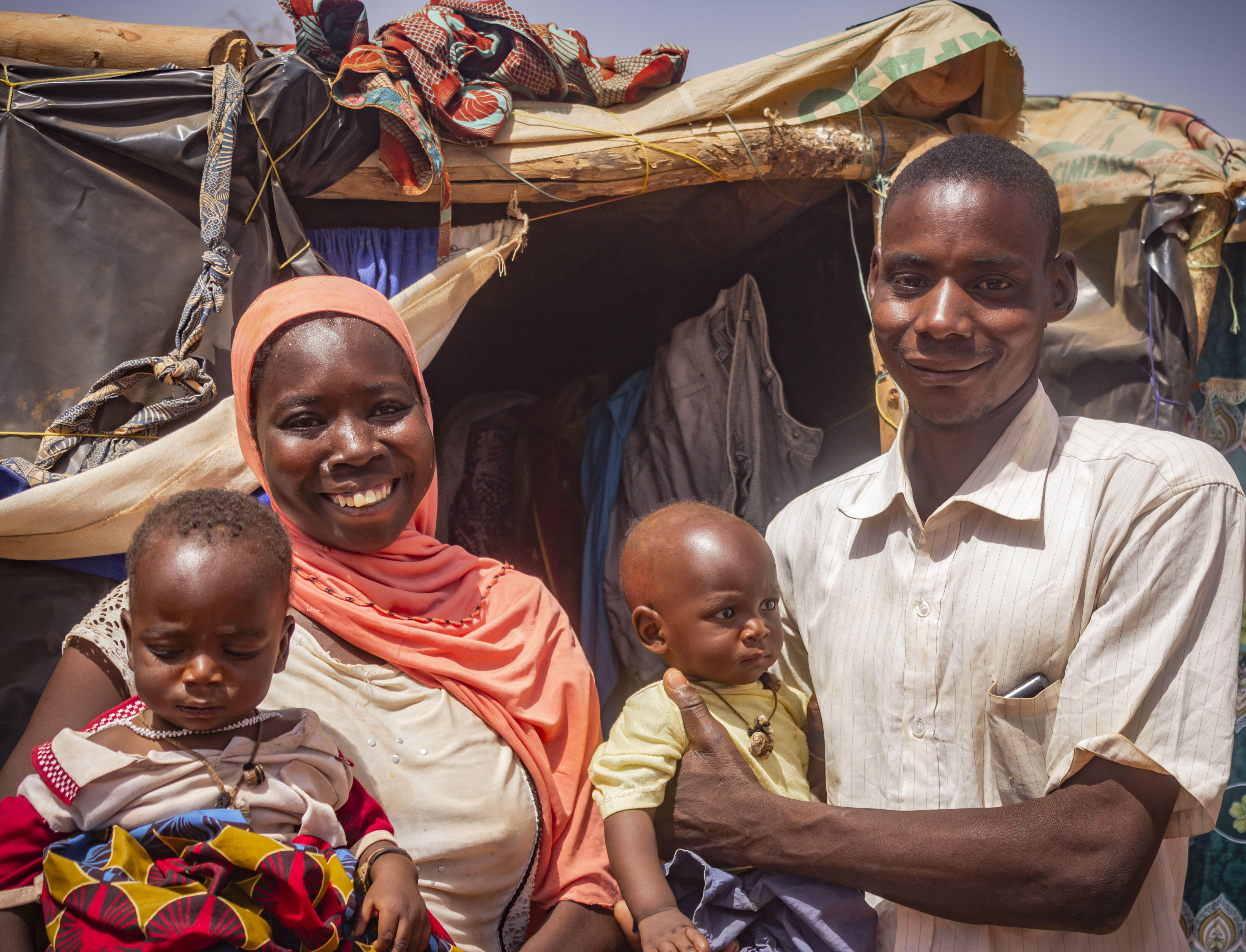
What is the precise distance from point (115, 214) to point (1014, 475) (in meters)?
2.74

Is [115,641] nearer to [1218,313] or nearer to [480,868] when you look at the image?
[480,868]

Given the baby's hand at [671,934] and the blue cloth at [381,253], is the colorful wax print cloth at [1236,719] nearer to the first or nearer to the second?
the baby's hand at [671,934]

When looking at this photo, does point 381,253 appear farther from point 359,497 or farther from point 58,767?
point 58,767

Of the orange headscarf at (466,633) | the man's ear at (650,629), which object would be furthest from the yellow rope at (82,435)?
the man's ear at (650,629)

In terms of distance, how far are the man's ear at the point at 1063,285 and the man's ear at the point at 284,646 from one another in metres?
1.56

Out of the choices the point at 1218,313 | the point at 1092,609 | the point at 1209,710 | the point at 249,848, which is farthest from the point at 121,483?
the point at 1218,313

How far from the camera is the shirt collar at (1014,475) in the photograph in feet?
5.39

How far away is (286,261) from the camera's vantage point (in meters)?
2.99

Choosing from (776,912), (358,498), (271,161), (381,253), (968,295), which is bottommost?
(776,912)

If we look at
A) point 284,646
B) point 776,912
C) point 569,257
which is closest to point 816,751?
point 776,912

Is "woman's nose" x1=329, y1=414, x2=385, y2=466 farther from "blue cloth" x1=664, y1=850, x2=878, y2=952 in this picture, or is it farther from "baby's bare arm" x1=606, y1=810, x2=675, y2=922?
"blue cloth" x1=664, y1=850, x2=878, y2=952

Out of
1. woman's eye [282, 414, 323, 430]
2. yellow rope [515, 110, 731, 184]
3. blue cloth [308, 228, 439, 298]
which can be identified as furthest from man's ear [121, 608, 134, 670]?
yellow rope [515, 110, 731, 184]

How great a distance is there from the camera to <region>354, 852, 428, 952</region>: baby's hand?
144 cm

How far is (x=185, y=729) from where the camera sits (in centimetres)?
150
